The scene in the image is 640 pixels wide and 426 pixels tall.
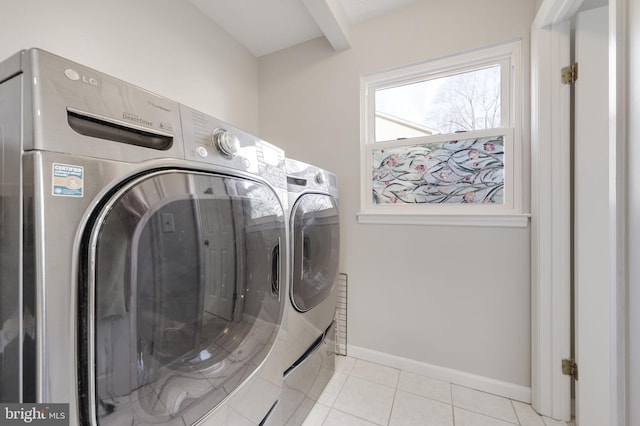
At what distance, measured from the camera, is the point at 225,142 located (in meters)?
0.70

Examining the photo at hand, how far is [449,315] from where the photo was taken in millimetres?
1590

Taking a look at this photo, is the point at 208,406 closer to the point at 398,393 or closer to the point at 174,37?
the point at 398,393

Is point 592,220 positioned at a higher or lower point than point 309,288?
higher

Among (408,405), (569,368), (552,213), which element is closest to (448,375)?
(408,405)

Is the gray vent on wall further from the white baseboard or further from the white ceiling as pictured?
the white ceiling

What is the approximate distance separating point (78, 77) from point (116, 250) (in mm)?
324

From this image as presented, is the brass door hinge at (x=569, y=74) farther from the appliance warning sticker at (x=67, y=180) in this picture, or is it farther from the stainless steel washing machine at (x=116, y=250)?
the appliance warning sticker at (x=67, y=180)

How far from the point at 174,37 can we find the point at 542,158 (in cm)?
221

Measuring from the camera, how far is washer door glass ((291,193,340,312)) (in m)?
1.13

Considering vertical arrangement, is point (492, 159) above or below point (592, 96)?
below

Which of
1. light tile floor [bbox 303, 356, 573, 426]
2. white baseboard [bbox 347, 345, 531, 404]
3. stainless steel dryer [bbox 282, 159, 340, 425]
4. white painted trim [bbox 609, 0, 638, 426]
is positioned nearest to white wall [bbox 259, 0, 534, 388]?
white baseboard [bbox 347, 345, 531, 404]

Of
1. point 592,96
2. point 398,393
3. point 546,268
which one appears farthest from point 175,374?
point 592,96

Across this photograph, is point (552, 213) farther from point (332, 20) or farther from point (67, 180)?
point (67, 180)

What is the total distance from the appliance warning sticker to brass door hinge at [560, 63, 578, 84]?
1.96 m
